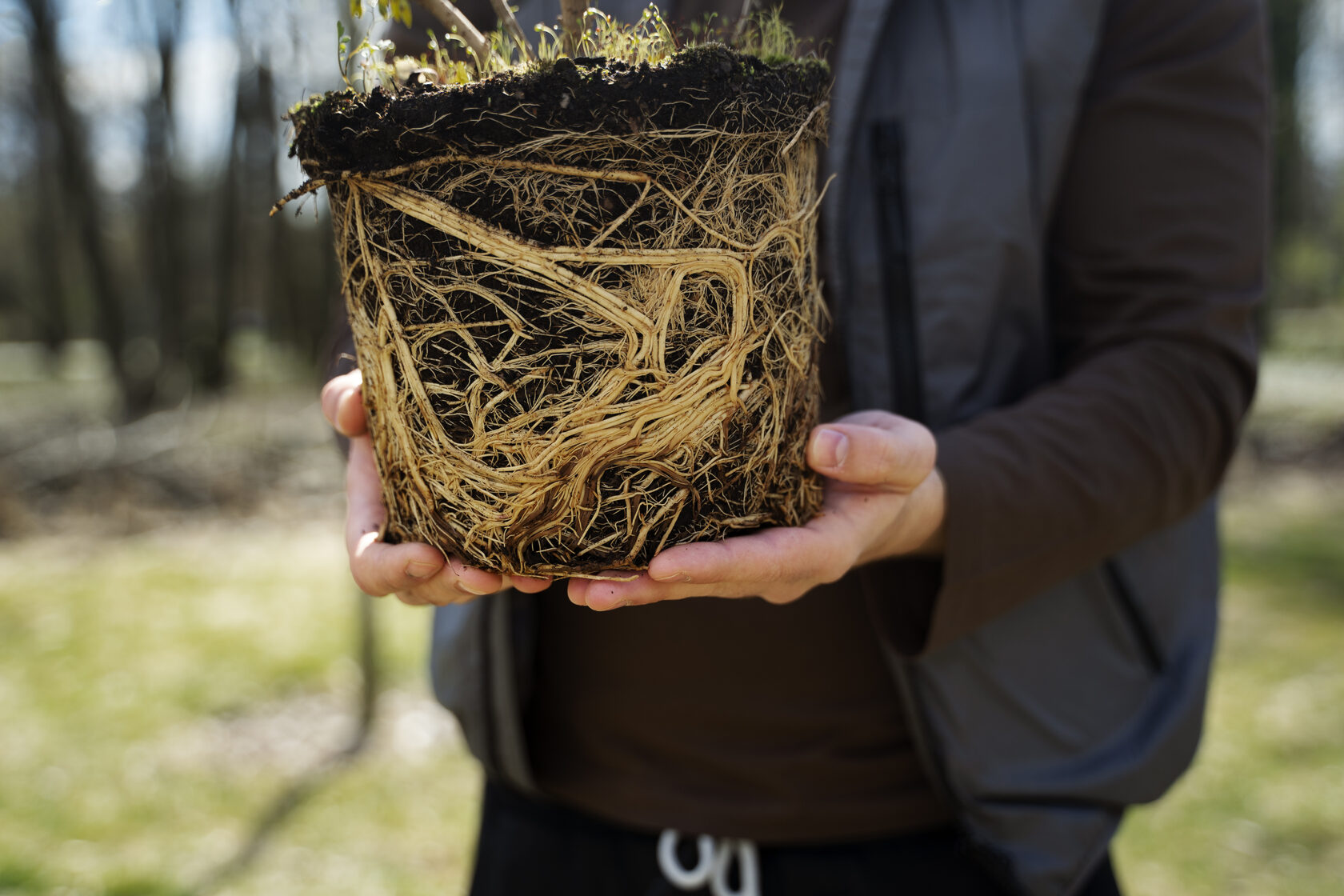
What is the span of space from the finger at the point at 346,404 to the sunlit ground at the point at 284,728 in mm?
2179

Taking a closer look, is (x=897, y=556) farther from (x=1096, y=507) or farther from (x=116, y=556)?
(x=116, y=556)

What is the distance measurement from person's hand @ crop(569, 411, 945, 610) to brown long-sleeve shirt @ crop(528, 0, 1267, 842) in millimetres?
145

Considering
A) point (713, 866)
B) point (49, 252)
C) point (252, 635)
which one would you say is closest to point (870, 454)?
point (713, 866)

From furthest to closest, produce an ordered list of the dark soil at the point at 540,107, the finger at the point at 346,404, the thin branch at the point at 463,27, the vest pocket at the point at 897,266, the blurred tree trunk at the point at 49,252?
the blurred tree trunk at the point at 49,252, the vest pocket at the point at 897,266, the finger at the point at 346,404, the thin branch at the point at 463,27, the dark soil at the point at 540,107

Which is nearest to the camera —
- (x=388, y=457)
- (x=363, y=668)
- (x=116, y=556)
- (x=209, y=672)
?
(x=388, y=457)

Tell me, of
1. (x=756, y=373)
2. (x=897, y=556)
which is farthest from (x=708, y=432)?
(x=897, y=556)

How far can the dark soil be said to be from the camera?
2.45 ft

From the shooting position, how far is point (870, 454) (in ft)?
2.88

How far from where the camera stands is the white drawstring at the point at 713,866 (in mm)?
1293

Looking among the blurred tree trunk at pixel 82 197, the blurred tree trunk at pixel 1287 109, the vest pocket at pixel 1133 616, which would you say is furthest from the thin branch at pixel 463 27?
the blurred tree trunk at pixel 1287 109

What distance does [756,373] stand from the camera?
876mm

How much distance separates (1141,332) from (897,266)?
1.10 ft

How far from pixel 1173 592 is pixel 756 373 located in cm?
81

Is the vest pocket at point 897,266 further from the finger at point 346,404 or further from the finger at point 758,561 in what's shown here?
the finger at point 346,404
